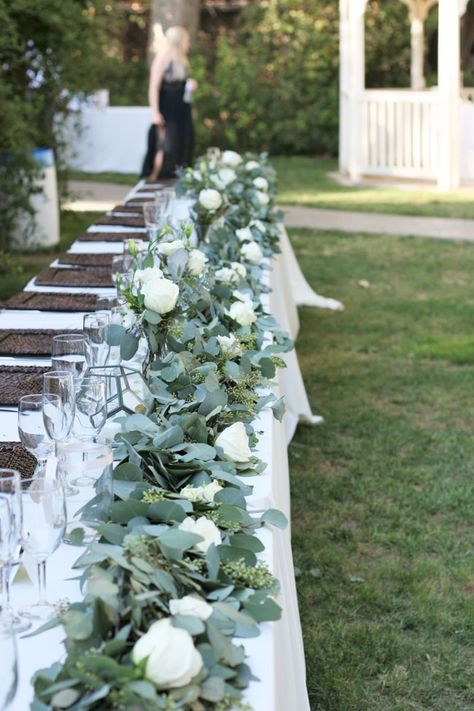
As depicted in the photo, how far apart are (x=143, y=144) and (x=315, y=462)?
40.3 feet

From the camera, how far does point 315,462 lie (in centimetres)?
520

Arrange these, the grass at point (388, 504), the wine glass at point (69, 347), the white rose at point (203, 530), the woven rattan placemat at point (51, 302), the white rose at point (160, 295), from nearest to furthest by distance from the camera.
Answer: the white rose at point (203, 530) < the white rose at point (160, 295) < the wine glass at point (69, 347) < the grass at point (388, 504) < the woven rattan placemat at point (51, 302)

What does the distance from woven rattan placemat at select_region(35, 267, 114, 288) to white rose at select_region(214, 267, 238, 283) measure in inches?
34.0

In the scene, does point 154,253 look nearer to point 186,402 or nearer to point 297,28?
point 186,402

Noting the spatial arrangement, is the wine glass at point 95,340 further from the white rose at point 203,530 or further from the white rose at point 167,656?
the white rose at point 167,656

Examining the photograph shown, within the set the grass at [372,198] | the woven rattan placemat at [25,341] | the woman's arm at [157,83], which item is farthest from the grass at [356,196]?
the woven rattan placemat at [25,341]

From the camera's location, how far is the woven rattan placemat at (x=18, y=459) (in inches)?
94.3

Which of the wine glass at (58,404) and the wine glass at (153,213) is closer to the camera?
the wine glass at (58,404)

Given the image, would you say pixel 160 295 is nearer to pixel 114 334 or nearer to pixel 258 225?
pixel 114 334

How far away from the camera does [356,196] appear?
14227 millimetres

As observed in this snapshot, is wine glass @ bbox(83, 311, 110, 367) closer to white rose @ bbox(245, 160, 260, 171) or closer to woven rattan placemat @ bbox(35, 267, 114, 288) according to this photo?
woven rattan placemat @ bbox(35, 267, 114, 288)

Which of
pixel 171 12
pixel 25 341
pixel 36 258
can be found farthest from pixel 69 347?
pixel 171 12

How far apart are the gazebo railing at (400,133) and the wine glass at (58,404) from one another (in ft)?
41.7

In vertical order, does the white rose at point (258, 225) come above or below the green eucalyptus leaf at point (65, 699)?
above
